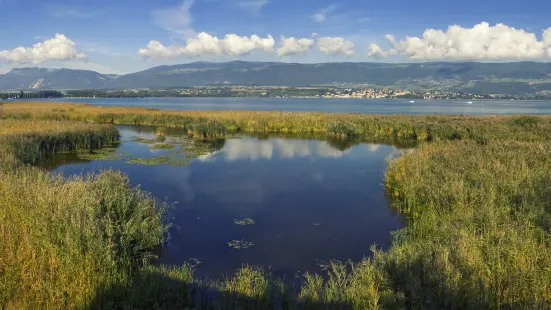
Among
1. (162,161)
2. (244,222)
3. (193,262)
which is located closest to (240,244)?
(193,262)

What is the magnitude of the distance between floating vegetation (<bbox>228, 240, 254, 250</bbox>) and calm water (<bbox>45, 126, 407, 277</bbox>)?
0.21 meters

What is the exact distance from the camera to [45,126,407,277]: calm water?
36.8ft

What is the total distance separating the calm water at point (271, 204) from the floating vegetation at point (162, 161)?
0.65 m

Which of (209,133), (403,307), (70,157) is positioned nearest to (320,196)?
(403,307)

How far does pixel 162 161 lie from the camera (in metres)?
25.0

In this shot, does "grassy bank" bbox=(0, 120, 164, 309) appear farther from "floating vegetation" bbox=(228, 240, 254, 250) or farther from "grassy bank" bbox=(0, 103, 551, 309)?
"floating vegetation" bbox=(228, 240, 254, 250)

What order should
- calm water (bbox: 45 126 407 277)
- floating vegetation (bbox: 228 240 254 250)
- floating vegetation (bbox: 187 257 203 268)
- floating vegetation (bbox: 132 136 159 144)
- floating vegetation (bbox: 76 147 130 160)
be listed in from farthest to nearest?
floating vegetation (bbox: 132 136 159 144), floating vegetation (bbox: 76 147 130 160), floating vegetation (bbox: 228 240 254 250), calm water (bbox: 45 126 407 277), floating vegetation (bbox: 187 257 203 268)

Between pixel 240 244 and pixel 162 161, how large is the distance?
1471cm

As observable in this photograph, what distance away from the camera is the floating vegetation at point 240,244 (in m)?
11.6

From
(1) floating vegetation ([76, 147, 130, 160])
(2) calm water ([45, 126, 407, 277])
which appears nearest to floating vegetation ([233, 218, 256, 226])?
(2) calm water ([45, 126, 407, 277])

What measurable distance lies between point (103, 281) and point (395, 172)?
15.1 m

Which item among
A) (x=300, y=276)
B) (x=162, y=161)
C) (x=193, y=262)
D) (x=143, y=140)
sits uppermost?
(x=143, y=140)

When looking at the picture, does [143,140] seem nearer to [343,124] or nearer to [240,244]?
[343,124]

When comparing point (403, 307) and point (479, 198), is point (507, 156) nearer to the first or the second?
point (479, 198)
